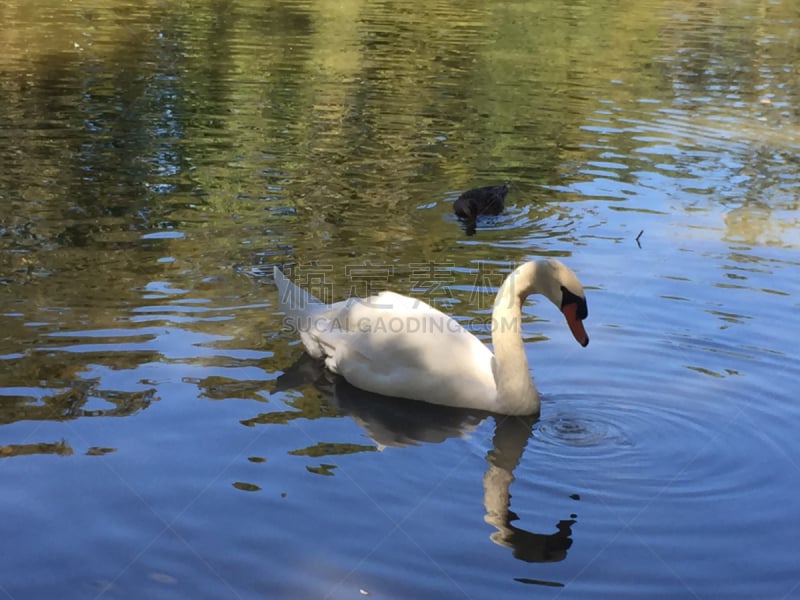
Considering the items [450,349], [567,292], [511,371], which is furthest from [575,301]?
[450,349]

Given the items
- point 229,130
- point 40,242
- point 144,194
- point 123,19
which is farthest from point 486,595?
point 123,19

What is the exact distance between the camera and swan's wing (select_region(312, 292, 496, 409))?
7465 millimetres

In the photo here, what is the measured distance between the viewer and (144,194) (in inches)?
498

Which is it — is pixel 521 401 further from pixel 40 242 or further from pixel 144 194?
pixel 144 194

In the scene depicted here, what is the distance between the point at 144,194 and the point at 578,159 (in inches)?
233

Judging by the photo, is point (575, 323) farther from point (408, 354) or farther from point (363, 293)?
point (363, 293)

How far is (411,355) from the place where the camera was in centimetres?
756

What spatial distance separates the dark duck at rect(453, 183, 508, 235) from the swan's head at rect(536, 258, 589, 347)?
4321mm

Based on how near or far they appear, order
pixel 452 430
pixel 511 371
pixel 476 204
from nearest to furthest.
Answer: pixel 452 430 < pixel 511 371 < pixel 476 204

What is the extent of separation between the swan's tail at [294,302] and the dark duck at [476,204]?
3.62 metres

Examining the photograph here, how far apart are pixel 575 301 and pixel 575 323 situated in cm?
14

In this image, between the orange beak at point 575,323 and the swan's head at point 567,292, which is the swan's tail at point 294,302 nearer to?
the swan's head at point 567,292

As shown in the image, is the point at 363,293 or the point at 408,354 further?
the point at 363,293

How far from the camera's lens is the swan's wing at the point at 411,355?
24.5 ft
